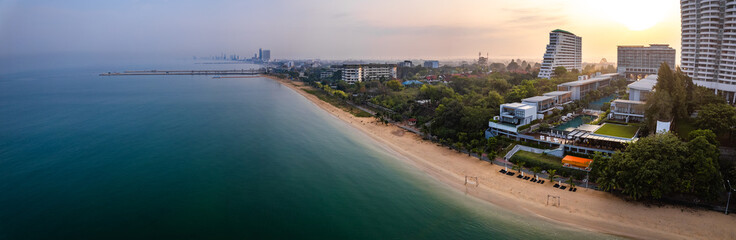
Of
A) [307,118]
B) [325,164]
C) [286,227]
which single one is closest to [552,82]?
[307,118]

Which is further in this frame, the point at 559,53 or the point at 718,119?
the point at 559,53

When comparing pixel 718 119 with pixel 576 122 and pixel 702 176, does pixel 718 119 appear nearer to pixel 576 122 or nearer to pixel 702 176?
pixel 702 176

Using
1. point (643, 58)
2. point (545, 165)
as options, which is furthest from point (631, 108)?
point (643, 58)

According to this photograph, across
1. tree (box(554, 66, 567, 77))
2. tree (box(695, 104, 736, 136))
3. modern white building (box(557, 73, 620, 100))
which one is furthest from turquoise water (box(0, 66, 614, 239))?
tree (box(554, 66, 567, 77))

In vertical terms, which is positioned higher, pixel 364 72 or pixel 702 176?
pixel 364 72

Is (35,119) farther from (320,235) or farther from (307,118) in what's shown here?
(320,235)

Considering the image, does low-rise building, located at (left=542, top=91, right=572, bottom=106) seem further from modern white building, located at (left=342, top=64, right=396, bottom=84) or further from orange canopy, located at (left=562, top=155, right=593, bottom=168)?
modern white building, located at (left=342, top=64, right=396, bottom=84)
